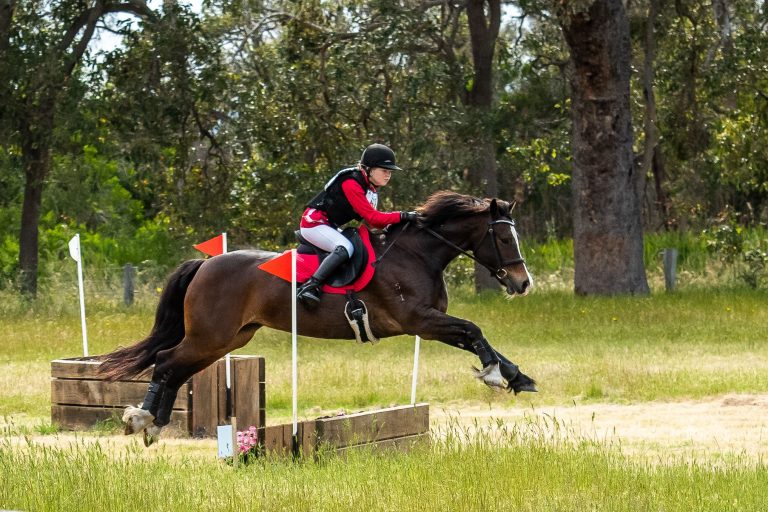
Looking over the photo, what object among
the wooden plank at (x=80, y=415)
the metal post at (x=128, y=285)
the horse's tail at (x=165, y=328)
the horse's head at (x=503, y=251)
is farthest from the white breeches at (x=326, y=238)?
the metal post at (x=128, y=285)

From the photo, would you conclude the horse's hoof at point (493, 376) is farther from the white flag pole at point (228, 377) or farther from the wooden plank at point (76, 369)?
the wooden plank at point (76, 369)

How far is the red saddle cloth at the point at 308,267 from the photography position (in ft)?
30.2

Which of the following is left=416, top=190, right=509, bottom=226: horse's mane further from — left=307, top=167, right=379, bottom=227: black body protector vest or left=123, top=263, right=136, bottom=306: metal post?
left=123, top=263, right=136, bottom=306: metal post

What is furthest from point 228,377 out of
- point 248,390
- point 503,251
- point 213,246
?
point 503,251

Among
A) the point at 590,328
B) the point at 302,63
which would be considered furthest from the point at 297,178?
the point at 590,328

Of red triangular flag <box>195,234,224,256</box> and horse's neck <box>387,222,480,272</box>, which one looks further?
red triangular flag <box>195,234,224,256</box>

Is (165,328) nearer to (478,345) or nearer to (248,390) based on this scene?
(248,390)

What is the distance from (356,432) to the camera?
349 inches

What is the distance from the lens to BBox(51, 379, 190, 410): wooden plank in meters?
11.5

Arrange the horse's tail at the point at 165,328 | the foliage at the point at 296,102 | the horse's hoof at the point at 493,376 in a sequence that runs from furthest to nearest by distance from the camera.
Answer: the foliage at the point at 296,102 < the horse's tail at the point at 165,328 < the horse's hoof at the point at 493,376

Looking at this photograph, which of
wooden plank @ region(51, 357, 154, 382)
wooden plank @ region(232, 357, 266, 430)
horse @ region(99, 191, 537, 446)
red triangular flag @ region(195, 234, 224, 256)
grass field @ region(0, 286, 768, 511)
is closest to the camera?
grass field @ region(0, 286, 768, 511)

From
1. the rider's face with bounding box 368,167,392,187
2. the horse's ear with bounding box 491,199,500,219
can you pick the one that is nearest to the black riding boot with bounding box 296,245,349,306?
the rider's face with bounding box 368,167,392,187

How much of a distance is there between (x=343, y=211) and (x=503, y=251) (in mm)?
1183

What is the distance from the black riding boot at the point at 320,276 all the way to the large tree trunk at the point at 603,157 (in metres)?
12.9
